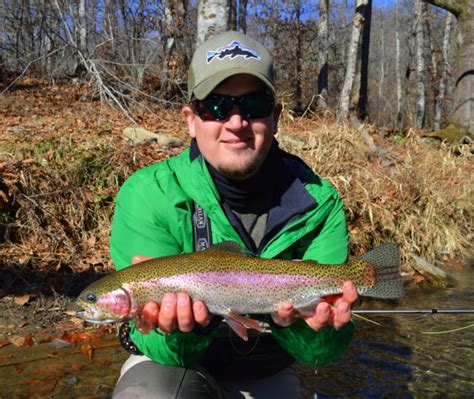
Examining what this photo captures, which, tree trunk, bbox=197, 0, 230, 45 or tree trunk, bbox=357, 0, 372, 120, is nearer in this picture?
tree trunk, bbox=197, 0, 230, 45

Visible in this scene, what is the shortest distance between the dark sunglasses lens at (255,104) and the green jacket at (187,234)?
0.39 metres

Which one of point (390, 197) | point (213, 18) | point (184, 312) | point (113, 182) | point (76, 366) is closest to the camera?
point (184, 312)

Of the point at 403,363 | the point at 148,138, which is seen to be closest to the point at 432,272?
the point at 403,363

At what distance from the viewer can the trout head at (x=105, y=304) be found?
251cm

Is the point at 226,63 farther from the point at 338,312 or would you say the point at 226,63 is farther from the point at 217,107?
the point at 338,312

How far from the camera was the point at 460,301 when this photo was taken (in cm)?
608

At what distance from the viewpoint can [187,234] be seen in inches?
117

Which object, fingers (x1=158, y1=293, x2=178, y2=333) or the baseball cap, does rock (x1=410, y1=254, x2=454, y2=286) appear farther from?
fingers (x1=158, y1=293, x2=178, y2=333)

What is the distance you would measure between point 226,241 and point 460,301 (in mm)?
4347

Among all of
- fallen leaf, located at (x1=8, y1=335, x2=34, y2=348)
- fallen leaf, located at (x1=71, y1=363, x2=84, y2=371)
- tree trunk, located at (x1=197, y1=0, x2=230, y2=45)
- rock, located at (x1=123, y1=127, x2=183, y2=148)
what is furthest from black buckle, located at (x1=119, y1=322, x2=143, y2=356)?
tree trunk, located at (x1=197, y1=0, x2=230, y2=45)

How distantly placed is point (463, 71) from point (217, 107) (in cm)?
1228

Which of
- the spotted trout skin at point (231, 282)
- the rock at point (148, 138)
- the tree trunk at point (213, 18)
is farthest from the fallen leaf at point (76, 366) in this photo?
the tree trunk at point (213, 18)

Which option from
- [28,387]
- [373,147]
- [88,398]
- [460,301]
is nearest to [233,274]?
[88,398]

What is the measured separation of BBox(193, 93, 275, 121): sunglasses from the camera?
9.23ft
